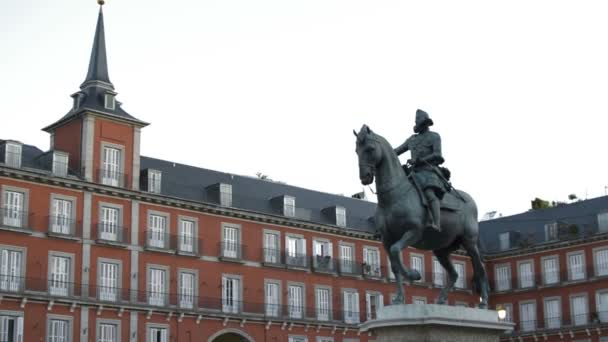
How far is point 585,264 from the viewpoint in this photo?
2650 inches

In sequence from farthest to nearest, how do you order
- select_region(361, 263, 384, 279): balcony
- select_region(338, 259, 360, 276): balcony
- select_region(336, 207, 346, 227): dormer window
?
select_region(361, 263, 384, 279): balcony, select_region(336, 207, 346, 227): dormer window, select_region(338, 259, 360, 276): balcony

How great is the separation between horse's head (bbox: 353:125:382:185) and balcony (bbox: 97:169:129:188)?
38625 millimetres

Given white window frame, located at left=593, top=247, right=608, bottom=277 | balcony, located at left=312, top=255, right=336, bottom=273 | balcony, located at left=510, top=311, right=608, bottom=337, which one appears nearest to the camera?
balcony, located at left=312, top=255, right=336, bottom=273

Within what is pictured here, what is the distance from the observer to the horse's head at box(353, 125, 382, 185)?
49.4 feet

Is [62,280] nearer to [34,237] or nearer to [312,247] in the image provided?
[34,237]

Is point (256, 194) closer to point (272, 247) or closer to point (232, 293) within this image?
point (272, 247)

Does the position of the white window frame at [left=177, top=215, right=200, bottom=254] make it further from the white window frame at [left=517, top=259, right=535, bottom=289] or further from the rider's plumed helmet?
the rider's plumed helmet

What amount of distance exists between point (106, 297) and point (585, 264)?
111 feet

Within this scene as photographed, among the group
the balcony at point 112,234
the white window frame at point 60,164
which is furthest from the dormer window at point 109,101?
the balcony at point 112,234

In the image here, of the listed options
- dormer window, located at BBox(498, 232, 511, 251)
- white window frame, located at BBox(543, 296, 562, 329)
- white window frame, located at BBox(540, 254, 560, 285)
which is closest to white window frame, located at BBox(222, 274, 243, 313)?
white window frame, located at BBox(543, 296, 562, 329)

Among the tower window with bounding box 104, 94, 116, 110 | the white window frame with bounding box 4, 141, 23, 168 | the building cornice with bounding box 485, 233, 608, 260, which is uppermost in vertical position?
the tower window with bounding box 104, 94, 116, 110

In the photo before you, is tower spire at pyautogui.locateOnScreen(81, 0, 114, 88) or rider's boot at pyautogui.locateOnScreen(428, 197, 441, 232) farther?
tower spire at pyautogui.locateOnScreen(81, 0, 114, 88)

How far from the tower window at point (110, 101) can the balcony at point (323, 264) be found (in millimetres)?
16267

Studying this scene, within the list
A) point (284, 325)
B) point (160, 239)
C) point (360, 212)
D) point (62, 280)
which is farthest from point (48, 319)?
point (360, 212)
